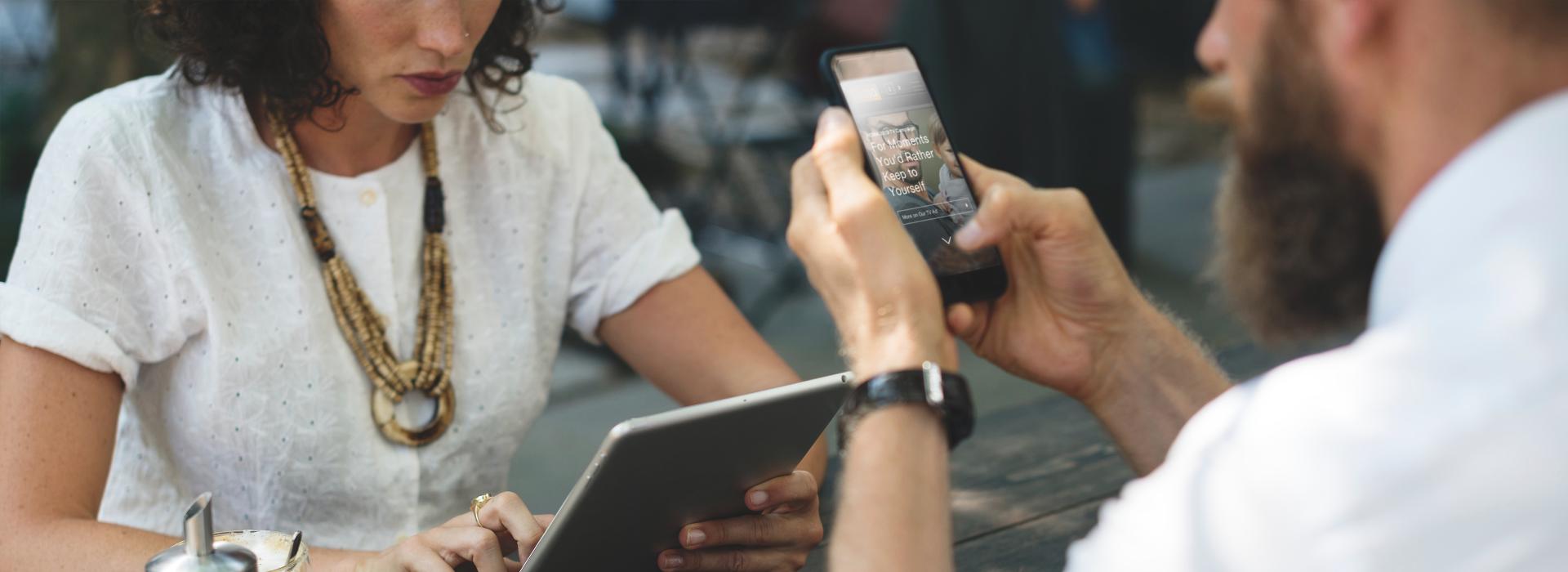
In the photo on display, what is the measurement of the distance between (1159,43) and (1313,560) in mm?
9352

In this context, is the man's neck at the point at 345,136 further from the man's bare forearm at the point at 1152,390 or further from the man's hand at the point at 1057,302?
the man's bare forearm at the point at 1152,390

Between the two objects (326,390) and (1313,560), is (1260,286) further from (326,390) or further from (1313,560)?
(326,390)

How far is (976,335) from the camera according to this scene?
137 cm

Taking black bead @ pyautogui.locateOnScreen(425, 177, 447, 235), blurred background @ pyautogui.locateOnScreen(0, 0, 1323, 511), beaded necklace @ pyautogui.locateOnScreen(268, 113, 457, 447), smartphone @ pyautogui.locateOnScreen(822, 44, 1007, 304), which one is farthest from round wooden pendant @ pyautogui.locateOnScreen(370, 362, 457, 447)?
blurred background @ pyautogui.locateOnScreen(0, 0, 1323, 511)

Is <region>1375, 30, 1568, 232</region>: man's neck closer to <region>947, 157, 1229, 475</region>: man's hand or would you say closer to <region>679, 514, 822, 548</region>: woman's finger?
<region>947, 157, 1229, 475</region>: man's hand

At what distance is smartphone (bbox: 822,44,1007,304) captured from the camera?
4.11ft

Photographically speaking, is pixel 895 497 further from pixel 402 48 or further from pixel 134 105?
pixel 134 105

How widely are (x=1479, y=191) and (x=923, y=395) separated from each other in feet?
1.34

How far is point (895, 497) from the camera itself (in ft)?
3.29

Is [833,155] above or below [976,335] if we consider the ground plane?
above

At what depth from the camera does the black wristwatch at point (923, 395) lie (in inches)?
41.6

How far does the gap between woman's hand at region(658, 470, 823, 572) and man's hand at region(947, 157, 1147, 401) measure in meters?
0.24

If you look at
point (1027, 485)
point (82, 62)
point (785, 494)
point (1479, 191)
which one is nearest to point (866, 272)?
point (785, 494)

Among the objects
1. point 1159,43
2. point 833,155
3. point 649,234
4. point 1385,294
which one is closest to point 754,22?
point 649,234
